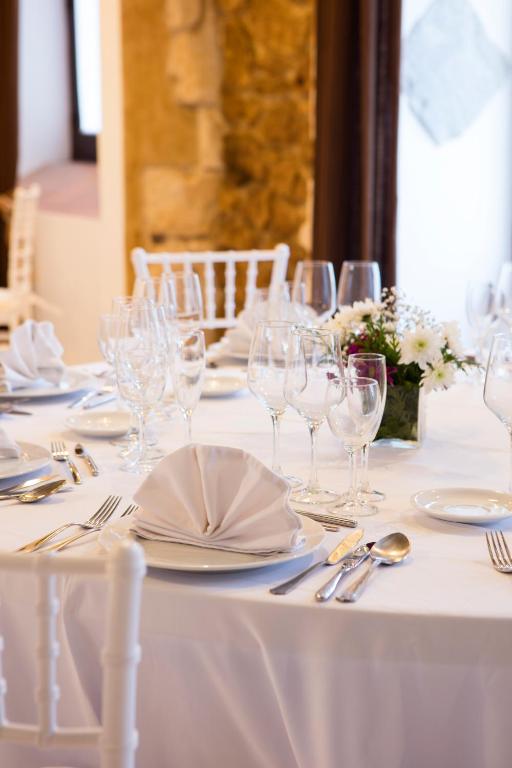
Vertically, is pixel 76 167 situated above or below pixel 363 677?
above

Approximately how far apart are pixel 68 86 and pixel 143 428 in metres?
4.73

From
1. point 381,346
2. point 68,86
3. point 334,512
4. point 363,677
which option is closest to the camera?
point 363,677

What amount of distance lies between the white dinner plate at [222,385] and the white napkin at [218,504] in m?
0.83

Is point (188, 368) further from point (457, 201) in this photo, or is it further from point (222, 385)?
point (457, 201)

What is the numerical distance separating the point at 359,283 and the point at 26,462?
1.06 metres

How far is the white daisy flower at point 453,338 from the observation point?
1710 millimetres

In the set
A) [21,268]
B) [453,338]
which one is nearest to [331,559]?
[453,338]

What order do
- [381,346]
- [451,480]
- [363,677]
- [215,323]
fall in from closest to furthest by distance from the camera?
1. [363,677]
2. [451,480]
3. [381,346]
4. [215,323]

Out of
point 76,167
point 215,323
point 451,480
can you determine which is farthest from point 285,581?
point 76,167

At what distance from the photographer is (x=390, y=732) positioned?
43.7 inches

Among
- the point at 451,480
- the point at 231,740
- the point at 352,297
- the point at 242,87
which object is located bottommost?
the point at 231,740

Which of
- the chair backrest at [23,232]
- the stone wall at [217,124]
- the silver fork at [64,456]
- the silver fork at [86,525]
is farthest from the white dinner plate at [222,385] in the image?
the chair backrest at [23,232]

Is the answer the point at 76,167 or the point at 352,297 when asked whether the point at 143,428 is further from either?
the point at 76,167

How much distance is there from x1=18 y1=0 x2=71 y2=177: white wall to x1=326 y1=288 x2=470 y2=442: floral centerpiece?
4.47m
